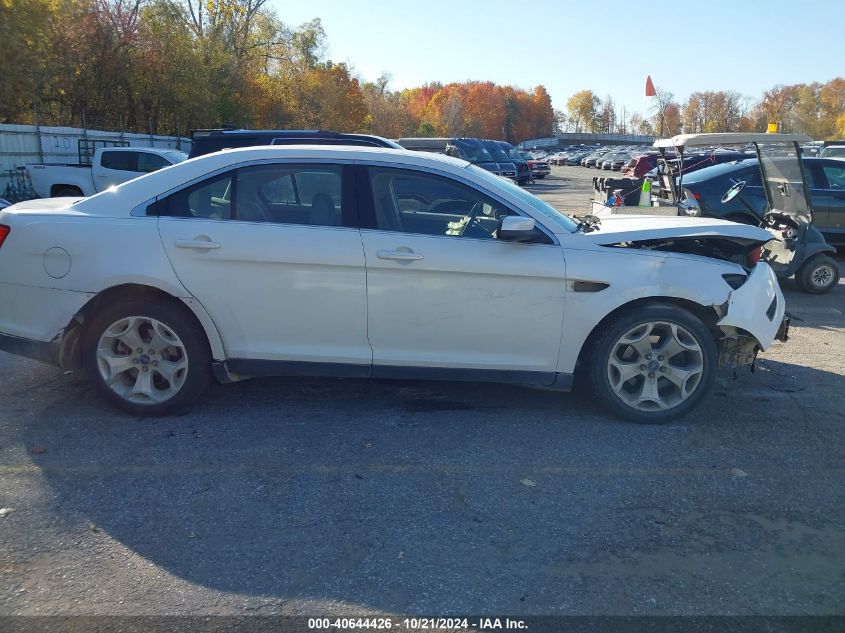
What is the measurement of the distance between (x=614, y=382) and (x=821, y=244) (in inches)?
236

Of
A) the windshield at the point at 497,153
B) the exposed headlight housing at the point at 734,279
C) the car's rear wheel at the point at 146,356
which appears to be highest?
the windshield at the point at 497,153

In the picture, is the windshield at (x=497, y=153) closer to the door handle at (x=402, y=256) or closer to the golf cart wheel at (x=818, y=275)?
the golf cart wheel at (x=818, y=275)

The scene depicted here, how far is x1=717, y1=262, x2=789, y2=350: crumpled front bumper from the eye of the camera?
186 inches

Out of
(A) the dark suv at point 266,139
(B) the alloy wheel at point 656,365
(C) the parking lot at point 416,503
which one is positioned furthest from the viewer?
(A) the dark suv at point 266,139

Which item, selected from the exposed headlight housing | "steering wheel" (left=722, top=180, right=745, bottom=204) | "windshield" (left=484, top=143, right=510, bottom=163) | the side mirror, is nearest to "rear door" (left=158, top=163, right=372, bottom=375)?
the side mirror

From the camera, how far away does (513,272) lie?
4613 mm

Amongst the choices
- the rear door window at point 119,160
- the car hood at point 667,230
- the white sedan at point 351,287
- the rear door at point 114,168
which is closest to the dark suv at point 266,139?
the white sedan at point 351,287

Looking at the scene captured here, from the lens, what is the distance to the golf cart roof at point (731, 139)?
7.46 m

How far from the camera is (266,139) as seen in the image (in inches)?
376

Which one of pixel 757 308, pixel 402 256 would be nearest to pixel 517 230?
pixel 402 256

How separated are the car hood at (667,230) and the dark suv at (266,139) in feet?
14.6

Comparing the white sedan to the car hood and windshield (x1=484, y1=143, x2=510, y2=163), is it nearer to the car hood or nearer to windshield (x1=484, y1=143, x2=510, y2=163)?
the car hood

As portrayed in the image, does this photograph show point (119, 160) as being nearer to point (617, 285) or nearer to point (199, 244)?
point (199, 244)

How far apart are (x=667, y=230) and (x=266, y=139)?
6203 mm
